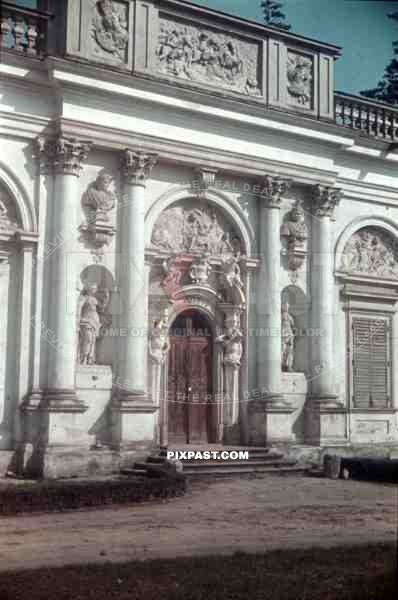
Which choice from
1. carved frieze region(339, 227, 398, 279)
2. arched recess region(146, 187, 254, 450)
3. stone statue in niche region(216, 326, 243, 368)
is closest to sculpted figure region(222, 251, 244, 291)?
arched recess region(146, 187, 254, 450)

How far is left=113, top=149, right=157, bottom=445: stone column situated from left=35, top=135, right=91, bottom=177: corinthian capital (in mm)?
999

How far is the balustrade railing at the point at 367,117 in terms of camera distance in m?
20.9

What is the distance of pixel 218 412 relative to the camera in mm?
19031

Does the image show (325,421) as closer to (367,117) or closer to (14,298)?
(14,298)

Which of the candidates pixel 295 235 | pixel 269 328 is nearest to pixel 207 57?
pixel 295 235

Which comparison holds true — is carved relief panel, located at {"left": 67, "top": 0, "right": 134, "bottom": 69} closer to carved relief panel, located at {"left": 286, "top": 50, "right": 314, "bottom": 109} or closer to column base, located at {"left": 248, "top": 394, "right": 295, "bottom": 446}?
carved relief panel, located at {"left": 286, "top": 50, "right": 314, "bottom": 109}

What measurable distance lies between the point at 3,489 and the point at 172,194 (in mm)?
8107

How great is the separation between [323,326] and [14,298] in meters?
7.14

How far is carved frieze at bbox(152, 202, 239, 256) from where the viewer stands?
60.8 feet

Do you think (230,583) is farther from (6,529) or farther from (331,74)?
(331,74)

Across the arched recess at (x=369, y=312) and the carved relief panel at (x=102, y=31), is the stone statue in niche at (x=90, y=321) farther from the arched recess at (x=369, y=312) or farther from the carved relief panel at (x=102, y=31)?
the arched recess at (x=369, y=312)

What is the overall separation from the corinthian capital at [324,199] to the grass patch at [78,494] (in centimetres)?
864

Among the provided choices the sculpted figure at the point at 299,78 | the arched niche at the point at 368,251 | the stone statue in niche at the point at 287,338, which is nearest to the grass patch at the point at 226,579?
the stone statue in niche at the point at 287,338

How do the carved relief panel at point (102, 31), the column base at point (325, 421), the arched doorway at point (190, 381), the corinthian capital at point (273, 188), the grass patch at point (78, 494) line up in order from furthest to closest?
the column base at point (325, 421)
the corinthian capital at point (273, 188)
the arched doorway at point (190, 381)
the carved relief panel at point (102, 31)
the grass patch at point (78, 494)
